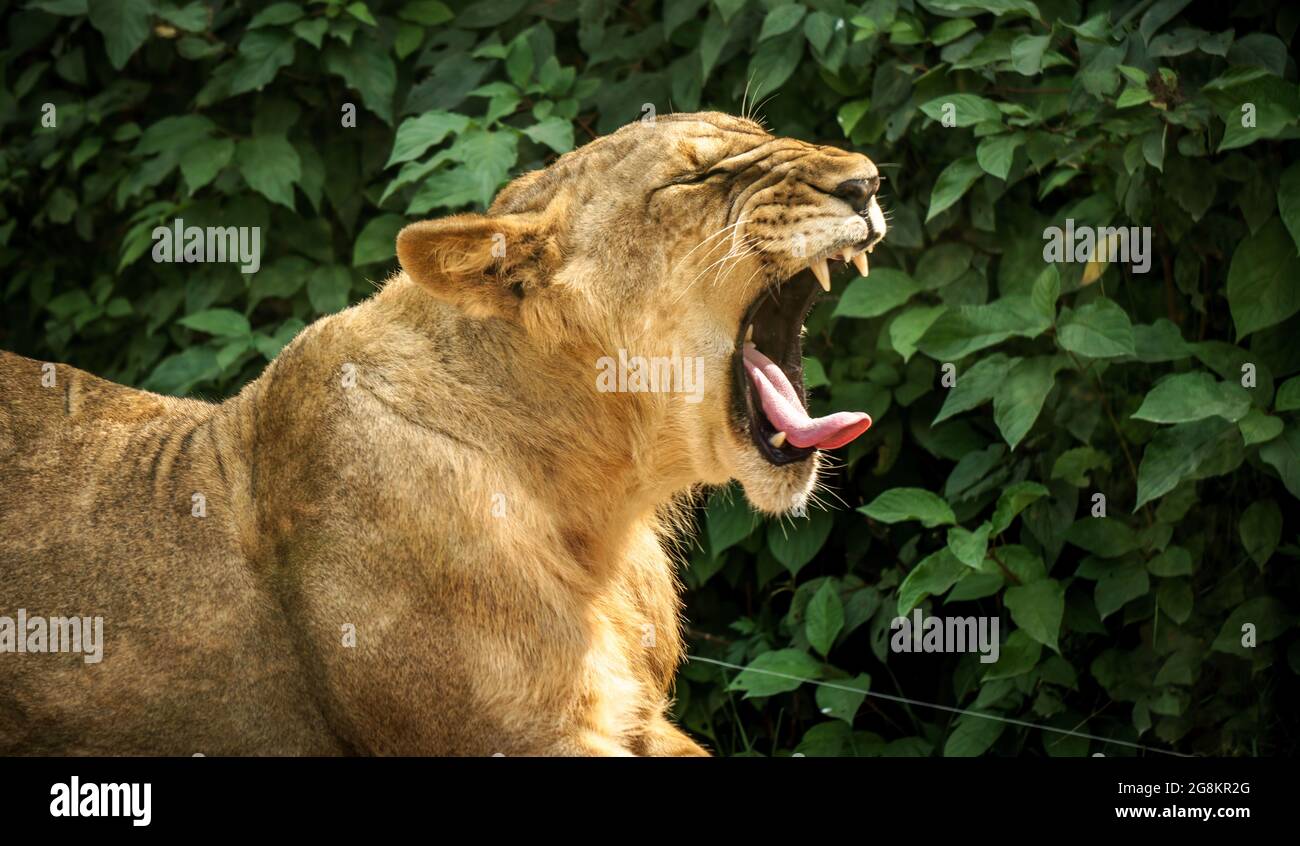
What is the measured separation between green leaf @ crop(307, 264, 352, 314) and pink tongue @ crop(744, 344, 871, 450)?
2082 mm

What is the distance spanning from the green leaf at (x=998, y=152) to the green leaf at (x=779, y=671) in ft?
4.48

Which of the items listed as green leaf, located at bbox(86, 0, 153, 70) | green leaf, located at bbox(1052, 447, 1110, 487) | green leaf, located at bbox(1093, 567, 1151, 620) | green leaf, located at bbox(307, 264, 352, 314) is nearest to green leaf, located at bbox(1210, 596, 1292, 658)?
green leaf, located at bbox(1093, 567, 1151, 620)

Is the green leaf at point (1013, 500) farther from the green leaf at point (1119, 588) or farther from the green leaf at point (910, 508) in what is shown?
the green leaf at point (1119, 588)

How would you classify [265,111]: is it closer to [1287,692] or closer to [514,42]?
[514,42]

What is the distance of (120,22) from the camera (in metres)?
5.02

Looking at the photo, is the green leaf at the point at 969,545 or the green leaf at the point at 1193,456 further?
the green leaf at the point at 969,545

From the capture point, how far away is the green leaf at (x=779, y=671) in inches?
167

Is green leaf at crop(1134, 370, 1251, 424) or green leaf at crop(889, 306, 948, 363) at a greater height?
green leaf at crop(889, 306, 948, 363)

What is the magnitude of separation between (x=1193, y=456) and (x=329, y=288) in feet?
8.92

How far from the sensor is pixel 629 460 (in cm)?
328

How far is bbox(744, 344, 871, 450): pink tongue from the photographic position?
3221 millimetres

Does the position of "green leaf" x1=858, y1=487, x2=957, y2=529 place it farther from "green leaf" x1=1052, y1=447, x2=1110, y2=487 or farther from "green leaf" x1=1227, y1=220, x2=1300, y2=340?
"green leaf" x1=1227, y1=220, x2=1300, y2=340

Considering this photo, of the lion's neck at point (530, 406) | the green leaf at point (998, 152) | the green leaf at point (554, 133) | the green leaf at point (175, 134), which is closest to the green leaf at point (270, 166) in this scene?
the green leaf at point (175, 134)

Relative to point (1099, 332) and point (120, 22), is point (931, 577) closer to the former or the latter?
point (1099, 332)
